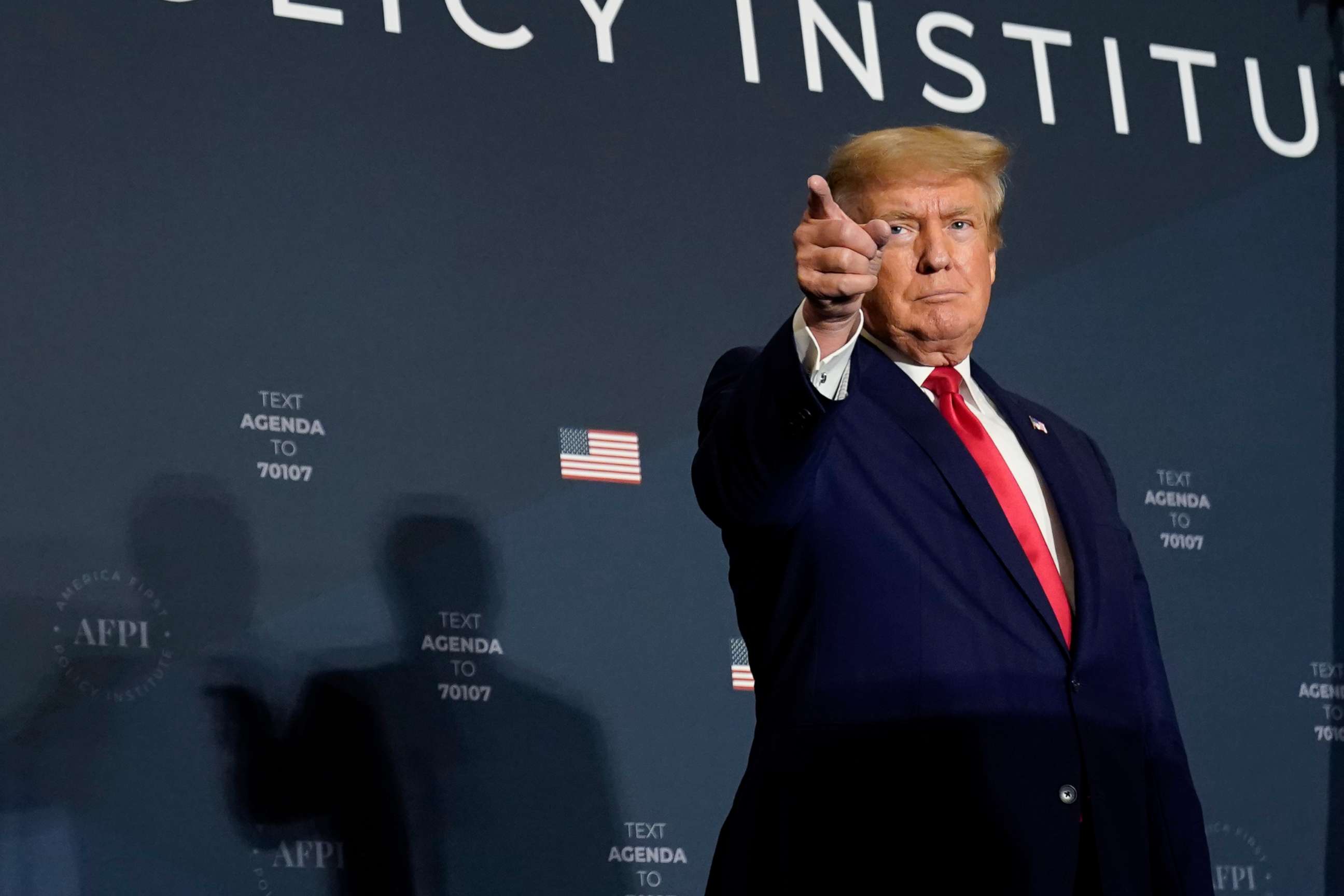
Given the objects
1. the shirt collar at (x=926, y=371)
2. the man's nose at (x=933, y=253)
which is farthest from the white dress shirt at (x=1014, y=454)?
the man's nose at (x=933, y=253)

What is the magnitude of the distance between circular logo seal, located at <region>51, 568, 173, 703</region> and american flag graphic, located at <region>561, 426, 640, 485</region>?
2.60ft

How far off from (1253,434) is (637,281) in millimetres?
1421

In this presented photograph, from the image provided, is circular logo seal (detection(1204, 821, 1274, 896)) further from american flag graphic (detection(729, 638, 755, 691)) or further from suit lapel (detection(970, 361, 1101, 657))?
suit lapel (detection(970, 361, 1101, 657))

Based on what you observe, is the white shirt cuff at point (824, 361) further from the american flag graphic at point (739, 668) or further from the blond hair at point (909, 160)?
the american flag graphic at point (739, 668)

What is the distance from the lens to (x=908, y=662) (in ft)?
6.71

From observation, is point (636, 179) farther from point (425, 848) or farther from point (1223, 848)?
point (1223, 848)

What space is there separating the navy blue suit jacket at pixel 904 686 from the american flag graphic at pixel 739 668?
1.39 m

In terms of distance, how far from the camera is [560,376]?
3.58 m

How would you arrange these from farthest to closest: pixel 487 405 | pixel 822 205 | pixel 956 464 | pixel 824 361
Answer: pixel 487 405
pixel 956 464
pixel 824 361
pixel 822 205

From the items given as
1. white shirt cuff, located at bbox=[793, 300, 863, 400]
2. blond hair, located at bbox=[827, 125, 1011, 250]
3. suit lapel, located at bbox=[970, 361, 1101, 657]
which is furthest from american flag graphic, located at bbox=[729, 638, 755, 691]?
white shirt cuff, located at bbox=[793, 300, 863, 400]

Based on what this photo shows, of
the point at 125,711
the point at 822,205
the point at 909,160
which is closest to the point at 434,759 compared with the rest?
the point at 125,711

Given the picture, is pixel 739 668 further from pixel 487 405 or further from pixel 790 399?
pixel 790 399

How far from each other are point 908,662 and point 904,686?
26mm

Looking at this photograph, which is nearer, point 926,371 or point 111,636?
point 926,371
